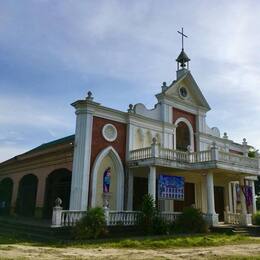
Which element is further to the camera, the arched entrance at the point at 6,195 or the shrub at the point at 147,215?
the arched entrance at the point at 6,195

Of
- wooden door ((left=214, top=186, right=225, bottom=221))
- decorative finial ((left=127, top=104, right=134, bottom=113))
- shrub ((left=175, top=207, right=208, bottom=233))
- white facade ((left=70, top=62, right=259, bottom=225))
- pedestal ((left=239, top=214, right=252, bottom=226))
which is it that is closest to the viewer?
shrub ((left=175, top=207, right=208, bottom=233))

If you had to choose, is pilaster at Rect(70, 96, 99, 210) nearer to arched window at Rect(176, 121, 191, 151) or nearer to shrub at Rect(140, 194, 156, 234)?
shrub at Rect(140, 194, 156, 234)

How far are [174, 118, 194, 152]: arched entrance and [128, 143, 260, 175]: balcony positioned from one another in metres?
3.56

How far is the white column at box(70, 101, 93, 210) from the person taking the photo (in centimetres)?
1808

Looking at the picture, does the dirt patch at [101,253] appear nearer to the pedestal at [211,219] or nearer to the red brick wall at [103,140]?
the pedestal at [211,219]

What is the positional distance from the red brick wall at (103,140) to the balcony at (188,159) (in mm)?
705

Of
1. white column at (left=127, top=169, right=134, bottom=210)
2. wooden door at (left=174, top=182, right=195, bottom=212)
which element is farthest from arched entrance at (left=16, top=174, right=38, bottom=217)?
wooden door at (left=174, top=182, right=195, bottom=212)

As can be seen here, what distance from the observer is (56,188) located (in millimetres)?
22016

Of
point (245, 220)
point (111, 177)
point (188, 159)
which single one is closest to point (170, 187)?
point (188, 159)

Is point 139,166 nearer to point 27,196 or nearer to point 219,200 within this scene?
point 219,200

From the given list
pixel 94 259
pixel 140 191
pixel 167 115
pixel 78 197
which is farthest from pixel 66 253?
pixel 167 115

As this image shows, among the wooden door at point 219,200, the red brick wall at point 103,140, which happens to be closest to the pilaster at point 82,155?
the red brick wall at point 103,140

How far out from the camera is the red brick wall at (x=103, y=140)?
19234 millimetres

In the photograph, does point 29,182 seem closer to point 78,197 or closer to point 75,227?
point 78,197
